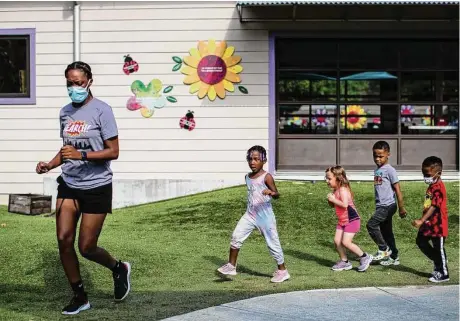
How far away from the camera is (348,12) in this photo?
14.6 meters

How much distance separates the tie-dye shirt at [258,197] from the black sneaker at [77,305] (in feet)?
7.31

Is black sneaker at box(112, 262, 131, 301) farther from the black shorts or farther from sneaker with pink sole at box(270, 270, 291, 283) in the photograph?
sneaker with pink sole at box(270, 270, 291, 283)

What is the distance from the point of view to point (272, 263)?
9.24 m

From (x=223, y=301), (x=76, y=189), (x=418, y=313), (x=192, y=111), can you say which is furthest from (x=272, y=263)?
(x=192, y=111)

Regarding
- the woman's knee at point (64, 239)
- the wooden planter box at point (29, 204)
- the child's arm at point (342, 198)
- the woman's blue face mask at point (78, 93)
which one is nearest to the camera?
the woman's knee at point (64, 239)

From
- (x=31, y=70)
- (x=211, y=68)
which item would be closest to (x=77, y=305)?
(x=211, y=68)

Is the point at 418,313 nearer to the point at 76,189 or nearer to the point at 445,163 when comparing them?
the point at 76,189

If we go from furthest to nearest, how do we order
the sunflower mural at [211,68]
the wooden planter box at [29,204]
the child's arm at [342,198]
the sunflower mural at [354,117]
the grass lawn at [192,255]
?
the sunflower mural at [354,117] → the sunflower mural at [211,68] → the wooden planter box at [29,204] → the child's arm at [342,198] → the grass lawn at [192,255]

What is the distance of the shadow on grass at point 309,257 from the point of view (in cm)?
941

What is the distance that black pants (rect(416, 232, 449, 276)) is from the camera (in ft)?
27.2

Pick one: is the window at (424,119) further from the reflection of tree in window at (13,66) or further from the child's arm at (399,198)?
the reflection of tree in window at (13,66)

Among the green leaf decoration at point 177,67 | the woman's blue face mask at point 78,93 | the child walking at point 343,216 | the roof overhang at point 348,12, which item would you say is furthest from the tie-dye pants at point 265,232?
the green leaf decoration at point 177,67

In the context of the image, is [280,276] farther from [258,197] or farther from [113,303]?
[113,303]

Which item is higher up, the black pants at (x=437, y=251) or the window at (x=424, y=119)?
the window at (x=424, y=119)
